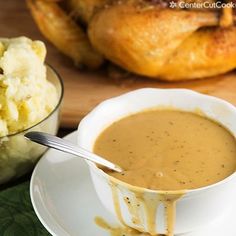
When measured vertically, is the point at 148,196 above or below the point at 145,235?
above

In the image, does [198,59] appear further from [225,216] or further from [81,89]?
[225,216]

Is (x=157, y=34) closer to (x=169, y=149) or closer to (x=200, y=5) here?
(x=200, y=5)

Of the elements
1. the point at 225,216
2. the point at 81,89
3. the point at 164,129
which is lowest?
the point at 81,89

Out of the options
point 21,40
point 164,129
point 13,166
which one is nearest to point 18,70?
point 21,40

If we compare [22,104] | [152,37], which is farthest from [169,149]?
[152,37]

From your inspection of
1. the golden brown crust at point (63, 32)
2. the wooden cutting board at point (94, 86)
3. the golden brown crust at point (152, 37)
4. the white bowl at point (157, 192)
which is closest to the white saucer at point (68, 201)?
the white bowl at point (157, 192)

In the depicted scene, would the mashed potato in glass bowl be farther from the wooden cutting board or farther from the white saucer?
the wooden cutting board

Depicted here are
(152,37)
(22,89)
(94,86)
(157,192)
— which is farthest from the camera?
(94,86)
